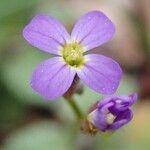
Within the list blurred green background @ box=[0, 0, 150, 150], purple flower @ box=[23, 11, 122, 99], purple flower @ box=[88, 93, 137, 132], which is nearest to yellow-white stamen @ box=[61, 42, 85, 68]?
purple flower @ box=[23, 11, 122, 99]

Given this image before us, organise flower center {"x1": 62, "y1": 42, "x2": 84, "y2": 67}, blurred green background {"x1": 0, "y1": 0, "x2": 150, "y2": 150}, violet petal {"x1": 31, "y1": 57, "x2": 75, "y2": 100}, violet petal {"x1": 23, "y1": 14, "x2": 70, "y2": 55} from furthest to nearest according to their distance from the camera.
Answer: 1. blurred green background {"x1": 0, "y1": 0, "x2": 150, "y2": 150}
2. flower center {"x1": 62, "y1": 42, "x2": 84, "y2": 67}
3. violet petal {"x1": 23, "y1": 14, "x2": 70, "y2": 55}
4. violet petal {"x1": 31, "y1": 57, "x2": 75, "y2": 100}

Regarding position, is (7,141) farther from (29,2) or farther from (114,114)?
(114,114)

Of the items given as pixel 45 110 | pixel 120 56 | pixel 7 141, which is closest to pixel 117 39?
pixel 120 56

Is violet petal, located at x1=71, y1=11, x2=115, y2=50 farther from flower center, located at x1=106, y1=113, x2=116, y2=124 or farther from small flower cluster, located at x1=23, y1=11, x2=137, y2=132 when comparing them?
flower center, located at x1=106, y1=113, x2=116, y2=124

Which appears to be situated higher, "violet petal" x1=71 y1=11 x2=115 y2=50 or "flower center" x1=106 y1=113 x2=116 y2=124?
"violet petal" x1=71 y1=11 x2=115 y2=50

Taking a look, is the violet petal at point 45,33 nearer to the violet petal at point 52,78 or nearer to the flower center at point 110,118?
the violet petal at point 52,78

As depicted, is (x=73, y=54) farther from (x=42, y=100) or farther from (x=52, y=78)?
(x=42, y=100)

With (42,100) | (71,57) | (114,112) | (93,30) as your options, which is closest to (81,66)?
(71,57)

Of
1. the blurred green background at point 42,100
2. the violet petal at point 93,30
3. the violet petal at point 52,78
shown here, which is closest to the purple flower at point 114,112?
the violet petal at point 52,78
